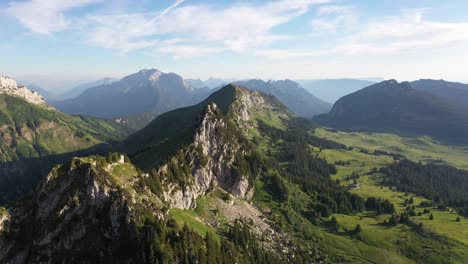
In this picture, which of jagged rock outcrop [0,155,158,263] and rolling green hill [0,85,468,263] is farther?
rolling green hill [0,85,468,263]

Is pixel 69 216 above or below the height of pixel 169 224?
above

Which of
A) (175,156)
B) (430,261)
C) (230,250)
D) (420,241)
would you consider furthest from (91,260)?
(420,241)

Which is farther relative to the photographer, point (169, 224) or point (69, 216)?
point (169, 224)

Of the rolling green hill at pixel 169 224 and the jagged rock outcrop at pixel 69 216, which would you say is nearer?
the jagged rock outcrop at pixel 69 216

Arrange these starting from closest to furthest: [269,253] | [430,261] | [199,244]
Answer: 1. [199,244]
2. [269,253]
3. [430,261]

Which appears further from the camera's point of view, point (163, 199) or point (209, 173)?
point (209, 173)

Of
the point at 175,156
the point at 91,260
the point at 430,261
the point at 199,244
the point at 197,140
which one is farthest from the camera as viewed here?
the point at 197,140

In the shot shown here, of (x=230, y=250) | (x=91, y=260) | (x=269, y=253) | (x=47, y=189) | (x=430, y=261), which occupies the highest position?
(x=47, y=189)

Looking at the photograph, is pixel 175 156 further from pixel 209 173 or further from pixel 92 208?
pixel 92 208

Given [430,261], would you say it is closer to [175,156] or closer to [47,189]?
[175,156]

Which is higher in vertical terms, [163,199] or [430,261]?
[163,199]

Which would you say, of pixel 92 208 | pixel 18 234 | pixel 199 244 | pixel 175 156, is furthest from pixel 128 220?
pixel 175 156
